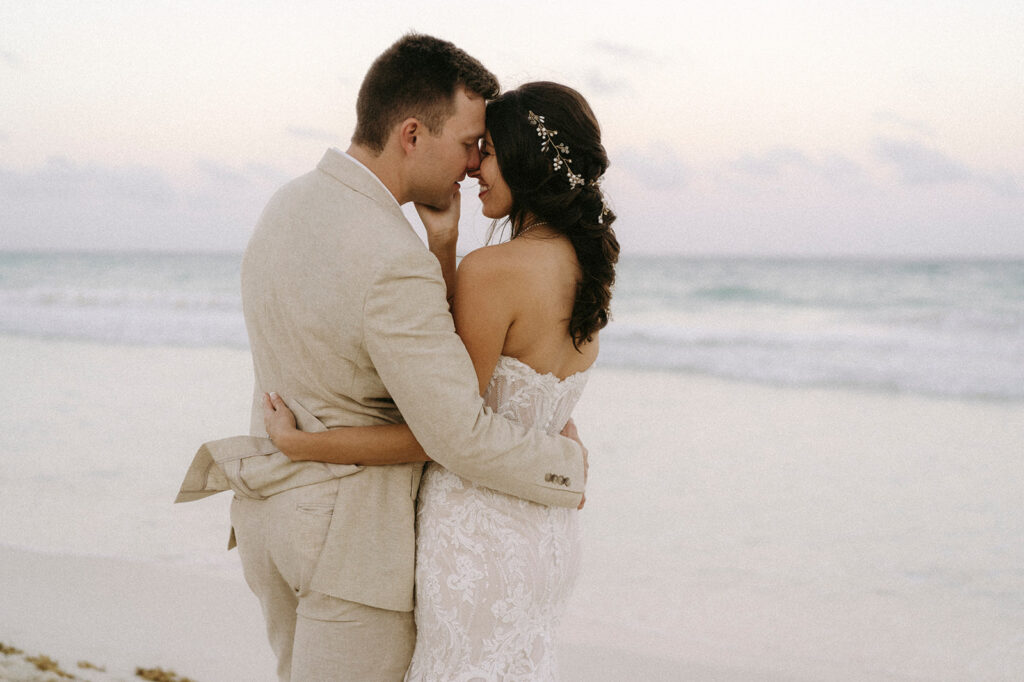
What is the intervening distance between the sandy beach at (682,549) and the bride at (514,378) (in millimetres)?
1779

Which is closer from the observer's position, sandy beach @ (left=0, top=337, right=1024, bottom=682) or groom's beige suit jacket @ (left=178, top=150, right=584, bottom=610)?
groom's beige suit jacket @ (left=178, top=150, right=584, bottom=610)

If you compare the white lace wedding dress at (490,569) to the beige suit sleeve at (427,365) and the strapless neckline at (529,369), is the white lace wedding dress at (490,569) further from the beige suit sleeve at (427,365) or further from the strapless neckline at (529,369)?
the beige suit sleeve at (427,365)

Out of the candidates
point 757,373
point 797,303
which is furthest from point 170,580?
point 797,303

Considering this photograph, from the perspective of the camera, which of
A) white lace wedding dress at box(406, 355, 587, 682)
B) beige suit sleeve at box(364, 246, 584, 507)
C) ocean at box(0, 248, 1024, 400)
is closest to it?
beige suit sleeve at box(364, 246, 584, 507)

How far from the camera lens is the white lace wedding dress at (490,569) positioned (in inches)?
86.4

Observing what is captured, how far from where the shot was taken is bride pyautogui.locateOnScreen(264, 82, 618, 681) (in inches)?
84.4

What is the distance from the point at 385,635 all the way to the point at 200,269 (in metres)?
31.6

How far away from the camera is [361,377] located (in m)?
2.03

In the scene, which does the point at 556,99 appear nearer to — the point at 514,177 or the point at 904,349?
the point at 514,177

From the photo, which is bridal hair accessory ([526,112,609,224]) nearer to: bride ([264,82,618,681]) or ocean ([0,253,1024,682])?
bride ([264,82,618,681])

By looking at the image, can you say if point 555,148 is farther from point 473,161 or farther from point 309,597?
point 309,597

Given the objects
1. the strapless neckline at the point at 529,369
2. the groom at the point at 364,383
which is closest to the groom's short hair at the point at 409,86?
the groom at the point at 364,383

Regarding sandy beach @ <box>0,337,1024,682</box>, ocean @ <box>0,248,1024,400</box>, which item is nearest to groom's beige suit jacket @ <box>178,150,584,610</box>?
sandy beach @ <box>0,337,1024,682</box>

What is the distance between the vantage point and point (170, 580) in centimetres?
460
